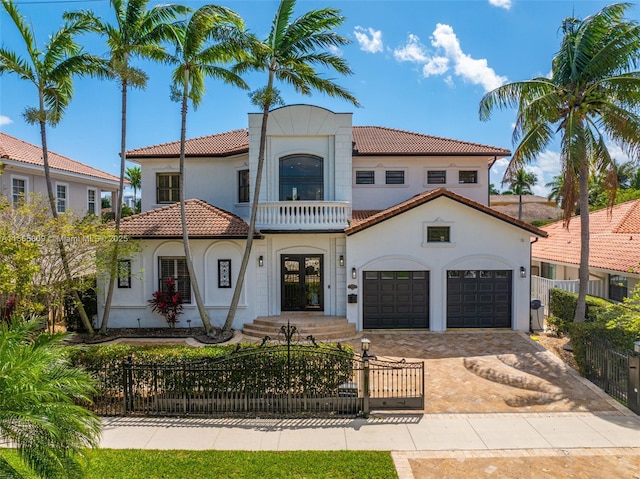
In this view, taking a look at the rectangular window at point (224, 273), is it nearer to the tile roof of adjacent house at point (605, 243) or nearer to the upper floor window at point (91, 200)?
the upper floor window at point (91, 200)

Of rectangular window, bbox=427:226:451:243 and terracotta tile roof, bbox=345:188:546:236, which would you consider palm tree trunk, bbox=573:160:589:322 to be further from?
rectangular window, bbox=427:226:451:243

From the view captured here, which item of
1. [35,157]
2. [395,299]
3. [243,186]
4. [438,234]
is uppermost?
[35,157]

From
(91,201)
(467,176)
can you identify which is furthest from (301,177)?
(91,201)

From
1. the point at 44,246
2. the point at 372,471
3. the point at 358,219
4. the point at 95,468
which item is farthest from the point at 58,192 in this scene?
the point at 372,471

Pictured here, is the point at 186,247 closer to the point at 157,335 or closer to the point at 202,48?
the point at 157,335

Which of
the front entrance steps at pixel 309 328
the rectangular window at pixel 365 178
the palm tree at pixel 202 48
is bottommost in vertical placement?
the front entrance steps at pixel 309 328

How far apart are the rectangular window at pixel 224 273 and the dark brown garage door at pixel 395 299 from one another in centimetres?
590

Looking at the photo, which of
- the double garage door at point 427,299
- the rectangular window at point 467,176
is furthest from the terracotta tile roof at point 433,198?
the rectangular window at point 467,176

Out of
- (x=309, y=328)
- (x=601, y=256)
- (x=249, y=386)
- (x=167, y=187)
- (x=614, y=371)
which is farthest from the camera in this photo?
(x=167, y=187)

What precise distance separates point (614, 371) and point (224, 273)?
1370 cm

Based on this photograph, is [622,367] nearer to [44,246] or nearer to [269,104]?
[269,104]

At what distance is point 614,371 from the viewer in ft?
33.1

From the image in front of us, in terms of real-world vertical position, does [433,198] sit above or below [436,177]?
below

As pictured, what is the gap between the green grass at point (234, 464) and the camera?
268 inches
